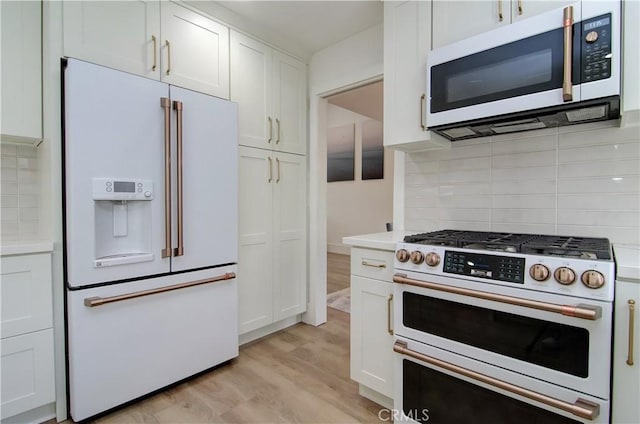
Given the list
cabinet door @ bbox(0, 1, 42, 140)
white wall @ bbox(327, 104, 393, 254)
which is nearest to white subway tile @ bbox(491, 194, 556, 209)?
cabinet door @ bbox(0, 1, 42, 140)

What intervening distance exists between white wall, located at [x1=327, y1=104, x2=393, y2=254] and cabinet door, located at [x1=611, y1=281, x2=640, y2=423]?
474cm

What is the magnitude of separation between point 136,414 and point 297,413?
0.87 metres

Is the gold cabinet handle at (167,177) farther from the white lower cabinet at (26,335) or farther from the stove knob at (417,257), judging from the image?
the stove knob at (417,257)

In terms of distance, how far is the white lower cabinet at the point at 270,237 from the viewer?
8.19 feet

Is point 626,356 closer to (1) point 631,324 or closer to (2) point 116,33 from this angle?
(1) point 631,324

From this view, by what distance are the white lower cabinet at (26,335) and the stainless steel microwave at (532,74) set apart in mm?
2150

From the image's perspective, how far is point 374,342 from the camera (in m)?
1.76

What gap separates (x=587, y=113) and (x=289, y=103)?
6.90 ft

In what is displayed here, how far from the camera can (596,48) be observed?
1.23m

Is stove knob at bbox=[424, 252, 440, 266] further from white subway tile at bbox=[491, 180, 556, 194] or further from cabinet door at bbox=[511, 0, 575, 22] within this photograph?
cabinet door at bbox=[511, 0, 575, 22]

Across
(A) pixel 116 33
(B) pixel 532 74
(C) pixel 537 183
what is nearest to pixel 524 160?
(C) pixel 537 183

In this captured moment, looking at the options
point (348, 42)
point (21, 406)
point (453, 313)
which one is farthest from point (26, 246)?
point (348, 42)

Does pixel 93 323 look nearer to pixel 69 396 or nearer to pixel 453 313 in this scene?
pixel 69 396

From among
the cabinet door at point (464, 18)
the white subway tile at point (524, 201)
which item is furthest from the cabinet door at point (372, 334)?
the cabinet door at point (464, 18)
